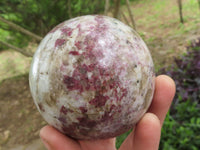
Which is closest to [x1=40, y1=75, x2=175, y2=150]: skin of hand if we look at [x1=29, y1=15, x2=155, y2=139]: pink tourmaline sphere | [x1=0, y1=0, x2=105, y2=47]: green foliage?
[x1=29, y1=15, x2=155, y2=139]: pink tourmaline sphere

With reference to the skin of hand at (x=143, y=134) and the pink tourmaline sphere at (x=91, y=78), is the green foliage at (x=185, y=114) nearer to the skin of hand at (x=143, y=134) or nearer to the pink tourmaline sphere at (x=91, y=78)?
the skin of hand at (x=143, y=134)

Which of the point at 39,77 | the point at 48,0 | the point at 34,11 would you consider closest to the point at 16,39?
the point at 34,11

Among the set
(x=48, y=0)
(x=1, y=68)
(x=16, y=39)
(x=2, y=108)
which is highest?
(x=48, y=0)

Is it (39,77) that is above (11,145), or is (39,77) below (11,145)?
above

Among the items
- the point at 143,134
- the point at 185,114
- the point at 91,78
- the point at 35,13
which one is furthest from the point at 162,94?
the point at 35,13

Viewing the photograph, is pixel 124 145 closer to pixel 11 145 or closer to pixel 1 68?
pixel 11 145
